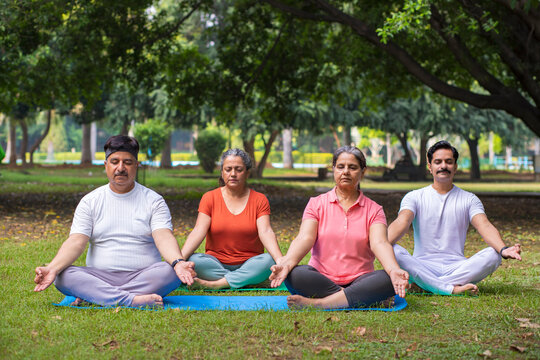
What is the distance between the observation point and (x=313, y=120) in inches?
1405

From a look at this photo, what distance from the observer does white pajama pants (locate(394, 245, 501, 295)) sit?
21.8ft

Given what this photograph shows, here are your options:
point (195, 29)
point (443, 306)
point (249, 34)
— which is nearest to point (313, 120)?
point (195, 29)

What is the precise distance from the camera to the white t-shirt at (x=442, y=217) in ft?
22.1

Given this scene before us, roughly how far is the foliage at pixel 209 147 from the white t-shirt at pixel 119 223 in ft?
115

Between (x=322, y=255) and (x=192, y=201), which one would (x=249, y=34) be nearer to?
(x=192, y=201)

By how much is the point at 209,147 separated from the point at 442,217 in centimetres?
3516

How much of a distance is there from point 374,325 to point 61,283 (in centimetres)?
259

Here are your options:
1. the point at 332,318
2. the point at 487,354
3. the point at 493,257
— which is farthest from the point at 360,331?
the point at 493,257

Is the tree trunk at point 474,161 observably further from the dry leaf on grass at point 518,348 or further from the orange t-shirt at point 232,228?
the dry leaf on grass at point 518,348

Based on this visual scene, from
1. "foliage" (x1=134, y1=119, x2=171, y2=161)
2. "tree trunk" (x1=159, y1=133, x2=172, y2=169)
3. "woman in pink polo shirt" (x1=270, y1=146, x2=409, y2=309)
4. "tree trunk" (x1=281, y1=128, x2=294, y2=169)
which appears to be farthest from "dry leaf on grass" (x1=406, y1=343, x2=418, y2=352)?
"tree trunk" (x1=281, y1=128, x2=294, y2=169)

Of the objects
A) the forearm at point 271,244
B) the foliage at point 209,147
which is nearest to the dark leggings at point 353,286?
the forearm at point 271,244

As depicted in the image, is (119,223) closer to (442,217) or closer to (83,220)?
(83,220)

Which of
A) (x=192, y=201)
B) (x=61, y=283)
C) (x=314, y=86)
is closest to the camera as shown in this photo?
(x=61, y=283)

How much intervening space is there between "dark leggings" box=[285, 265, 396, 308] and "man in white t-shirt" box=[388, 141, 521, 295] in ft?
2.47
